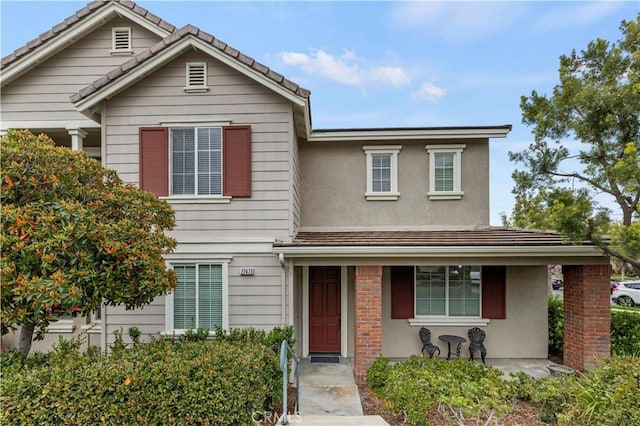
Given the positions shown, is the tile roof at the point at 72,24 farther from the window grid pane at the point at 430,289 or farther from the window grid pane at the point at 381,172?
the window grid pane at the point at 430,289

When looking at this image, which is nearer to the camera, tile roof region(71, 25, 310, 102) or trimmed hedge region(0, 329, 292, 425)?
trimmed hedge region(0, 329, 292, 425)

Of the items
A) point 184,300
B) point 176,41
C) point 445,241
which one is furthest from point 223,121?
point 445,241

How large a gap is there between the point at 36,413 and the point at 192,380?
185 cm

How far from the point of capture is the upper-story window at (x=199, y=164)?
23.7 ft

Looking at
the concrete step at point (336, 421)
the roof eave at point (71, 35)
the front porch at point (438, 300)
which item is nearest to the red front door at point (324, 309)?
the front porch at point (438, 300)

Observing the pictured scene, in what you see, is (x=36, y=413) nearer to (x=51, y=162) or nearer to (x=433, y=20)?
(x=51, y=162)

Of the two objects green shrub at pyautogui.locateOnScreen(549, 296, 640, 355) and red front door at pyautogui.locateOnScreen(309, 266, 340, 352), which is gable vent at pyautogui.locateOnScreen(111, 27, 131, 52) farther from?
green shrub at pyautogui.locateOnScreen(549, 296, 640, 355)

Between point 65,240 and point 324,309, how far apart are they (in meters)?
5.99

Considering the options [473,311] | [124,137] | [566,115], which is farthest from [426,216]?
[124,137]

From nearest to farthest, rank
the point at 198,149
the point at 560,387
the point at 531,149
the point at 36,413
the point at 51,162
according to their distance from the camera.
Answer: the point at 36,413 < the point at 51,162 < the point at 560,387 < the point at 531,149 < the point at 198,149

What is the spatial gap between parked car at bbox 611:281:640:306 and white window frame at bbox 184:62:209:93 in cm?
2542

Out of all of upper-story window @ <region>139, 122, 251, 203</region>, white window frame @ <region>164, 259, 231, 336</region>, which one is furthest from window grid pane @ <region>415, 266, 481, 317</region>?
upper-story window @ <region>139, 122, 251, 203</region>

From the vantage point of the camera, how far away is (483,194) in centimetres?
909

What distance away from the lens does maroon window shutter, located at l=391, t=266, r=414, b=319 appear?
333 inches
